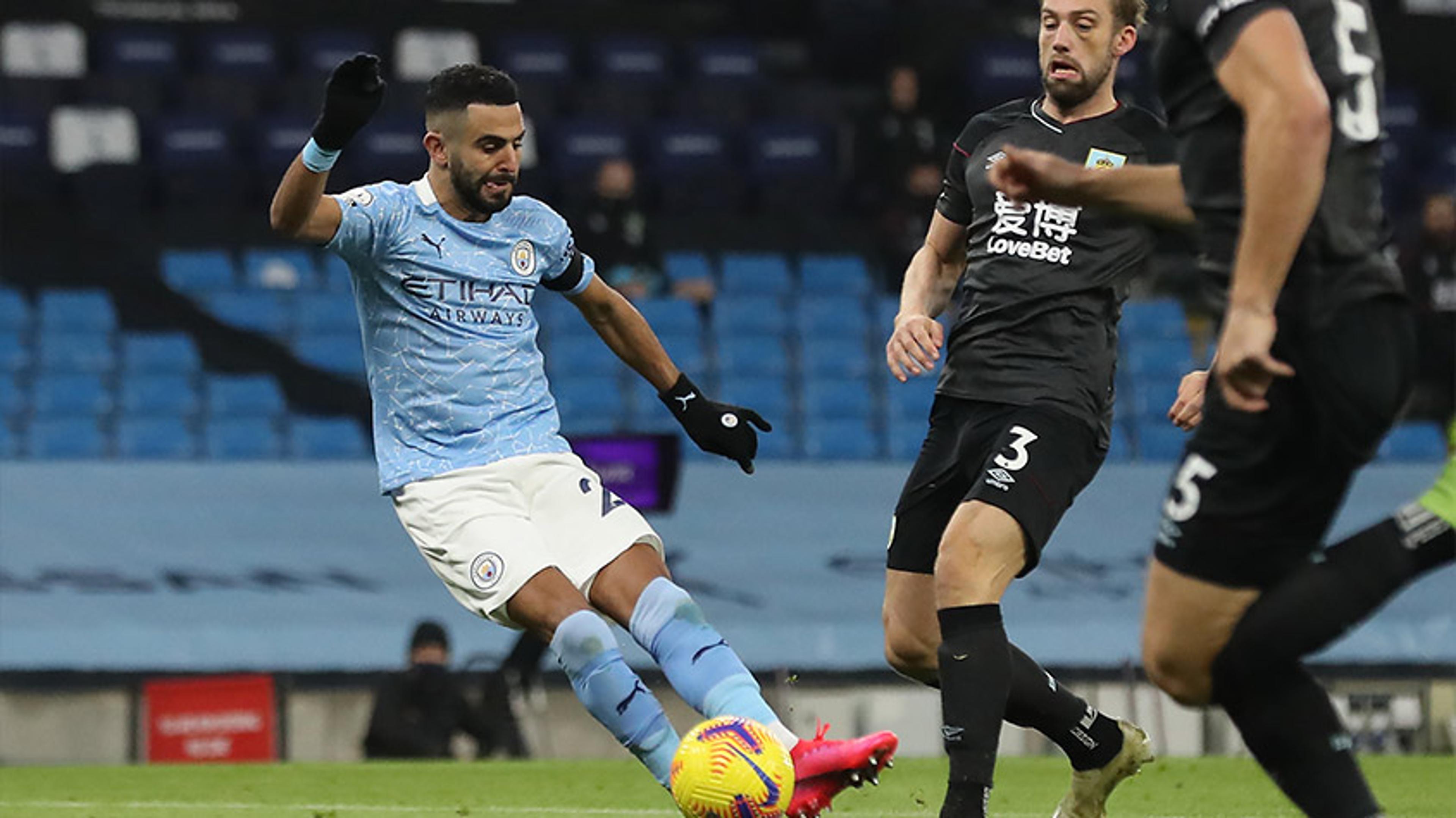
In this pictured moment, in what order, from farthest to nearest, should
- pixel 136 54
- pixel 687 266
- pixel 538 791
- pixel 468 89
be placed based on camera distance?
pixel 136 54, pixel 687 266, pixel 538 791, pixel 468 89

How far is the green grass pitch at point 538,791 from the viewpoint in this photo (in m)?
7.77

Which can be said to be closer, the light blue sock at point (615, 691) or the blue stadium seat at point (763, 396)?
the light blue sock at point (615, 691)

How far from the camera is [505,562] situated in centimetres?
571

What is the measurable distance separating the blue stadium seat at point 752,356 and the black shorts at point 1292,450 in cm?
1145

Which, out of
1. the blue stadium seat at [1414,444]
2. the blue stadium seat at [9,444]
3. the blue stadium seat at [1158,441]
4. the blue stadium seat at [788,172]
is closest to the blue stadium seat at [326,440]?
the blue stadium seat at [9,444]

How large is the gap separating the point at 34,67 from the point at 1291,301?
15.5 m

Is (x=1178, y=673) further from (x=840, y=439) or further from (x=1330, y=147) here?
(x=840, y=439)

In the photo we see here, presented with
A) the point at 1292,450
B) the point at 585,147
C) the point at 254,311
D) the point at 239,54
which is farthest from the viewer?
the point at 239,54

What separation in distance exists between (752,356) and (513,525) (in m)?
10.1

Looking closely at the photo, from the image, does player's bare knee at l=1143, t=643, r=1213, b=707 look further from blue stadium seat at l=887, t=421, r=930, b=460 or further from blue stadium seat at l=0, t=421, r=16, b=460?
blue stadium seat at l=0, t=421, r=16, b=460

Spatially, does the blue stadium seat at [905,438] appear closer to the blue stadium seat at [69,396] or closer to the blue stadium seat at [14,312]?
the blue stadium seat at [69,396]

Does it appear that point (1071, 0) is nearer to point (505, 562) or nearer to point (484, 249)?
point (484, 249)

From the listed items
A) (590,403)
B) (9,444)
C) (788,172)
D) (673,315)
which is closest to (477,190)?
(590,403)

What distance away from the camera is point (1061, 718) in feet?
20.3
